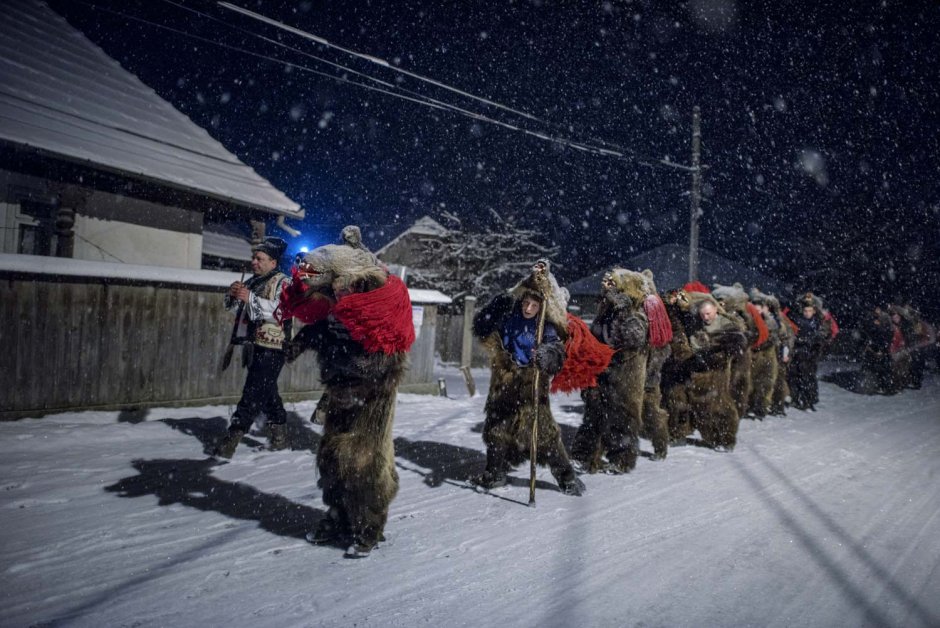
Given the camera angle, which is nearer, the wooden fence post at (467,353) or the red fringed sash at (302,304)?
the red fringed sash at (302,304)

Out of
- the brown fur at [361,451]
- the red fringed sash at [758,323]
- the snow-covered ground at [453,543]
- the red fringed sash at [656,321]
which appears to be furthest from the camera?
the red fringed sash at [758,323]

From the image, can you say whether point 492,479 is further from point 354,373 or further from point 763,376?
point 763,376

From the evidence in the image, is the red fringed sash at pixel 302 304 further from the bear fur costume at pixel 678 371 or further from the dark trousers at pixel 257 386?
the bear fur costume at pixel 678 371

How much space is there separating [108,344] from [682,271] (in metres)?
35.1

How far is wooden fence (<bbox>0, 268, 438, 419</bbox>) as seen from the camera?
629cm

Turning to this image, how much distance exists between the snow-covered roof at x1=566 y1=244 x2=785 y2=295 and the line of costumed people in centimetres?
2890

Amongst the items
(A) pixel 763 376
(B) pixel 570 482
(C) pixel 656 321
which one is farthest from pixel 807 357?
(B) pixel 570 482

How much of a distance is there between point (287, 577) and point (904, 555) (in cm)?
386

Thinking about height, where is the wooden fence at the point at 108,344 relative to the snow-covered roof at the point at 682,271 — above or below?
below

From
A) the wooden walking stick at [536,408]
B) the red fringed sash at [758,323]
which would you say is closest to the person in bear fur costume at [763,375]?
the red fringed sash at [758,323]

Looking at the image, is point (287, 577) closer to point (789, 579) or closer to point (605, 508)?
point (605, 508)

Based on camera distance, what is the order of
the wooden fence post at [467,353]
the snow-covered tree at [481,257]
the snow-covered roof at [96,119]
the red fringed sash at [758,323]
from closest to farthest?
the red fringed sash at [758,323] < the snow-covered roof at [96,119] < the wooden fence post at [467,353] < the snow-covered tree at [481,257]

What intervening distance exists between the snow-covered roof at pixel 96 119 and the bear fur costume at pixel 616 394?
7818 millimetres

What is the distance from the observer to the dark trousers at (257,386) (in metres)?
5.38
